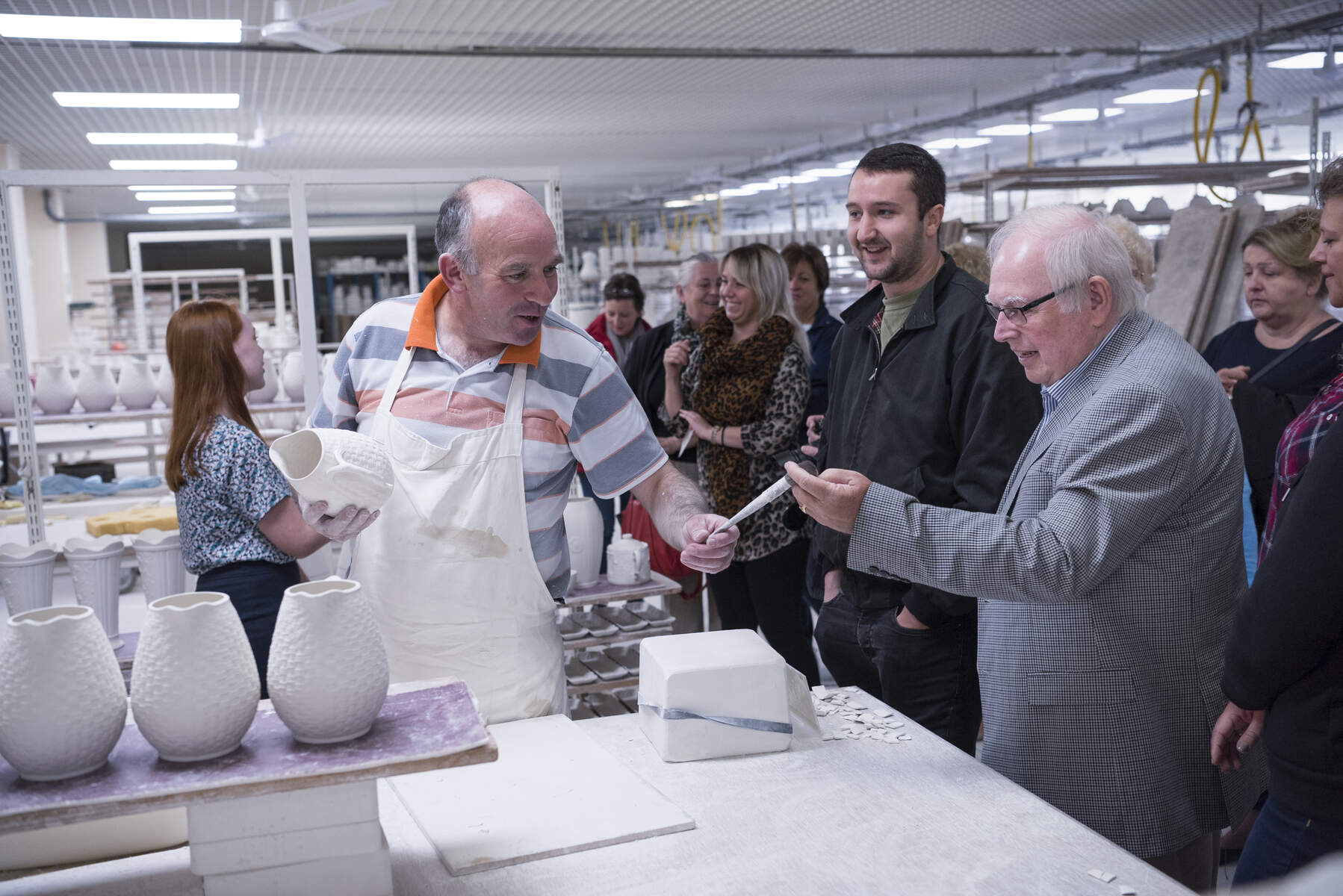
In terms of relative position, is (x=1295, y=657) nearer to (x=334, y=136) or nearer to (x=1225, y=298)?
(x=1225, y=298)

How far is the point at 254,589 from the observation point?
2535 millimetres

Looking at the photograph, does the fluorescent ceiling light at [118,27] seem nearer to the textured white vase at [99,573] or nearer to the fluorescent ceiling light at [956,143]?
the textured white vase at [99,573]

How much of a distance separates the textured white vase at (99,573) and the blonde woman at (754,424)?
1823mm

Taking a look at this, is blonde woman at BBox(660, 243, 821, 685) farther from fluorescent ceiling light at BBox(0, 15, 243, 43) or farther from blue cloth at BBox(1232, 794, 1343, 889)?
fluorescent ceiling light at BBox(0, 15, 243, 43)

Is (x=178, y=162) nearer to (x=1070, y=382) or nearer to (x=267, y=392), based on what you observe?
(x=267, y=392)

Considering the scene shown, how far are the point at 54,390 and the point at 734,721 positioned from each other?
4368mm

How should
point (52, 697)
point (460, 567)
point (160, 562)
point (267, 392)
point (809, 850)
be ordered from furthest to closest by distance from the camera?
point (267, 392) < point (160, 562) < point (460, 567) < point (809, 850) < point (52, 697)

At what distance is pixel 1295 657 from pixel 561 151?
34.7 feet

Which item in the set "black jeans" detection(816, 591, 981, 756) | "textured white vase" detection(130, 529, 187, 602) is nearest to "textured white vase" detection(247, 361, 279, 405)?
"textured white vase" detection(130, 529, 187, 602)

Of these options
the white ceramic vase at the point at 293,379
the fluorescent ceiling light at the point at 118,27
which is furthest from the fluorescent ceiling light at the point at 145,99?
the white ceramic vase at the point at 293,379

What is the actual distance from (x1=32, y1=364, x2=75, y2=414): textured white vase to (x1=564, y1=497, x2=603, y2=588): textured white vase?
296cm

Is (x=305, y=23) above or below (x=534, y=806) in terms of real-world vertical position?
above

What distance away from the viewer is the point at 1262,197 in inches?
274

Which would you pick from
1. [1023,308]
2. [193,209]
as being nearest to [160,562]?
[1023,308]
